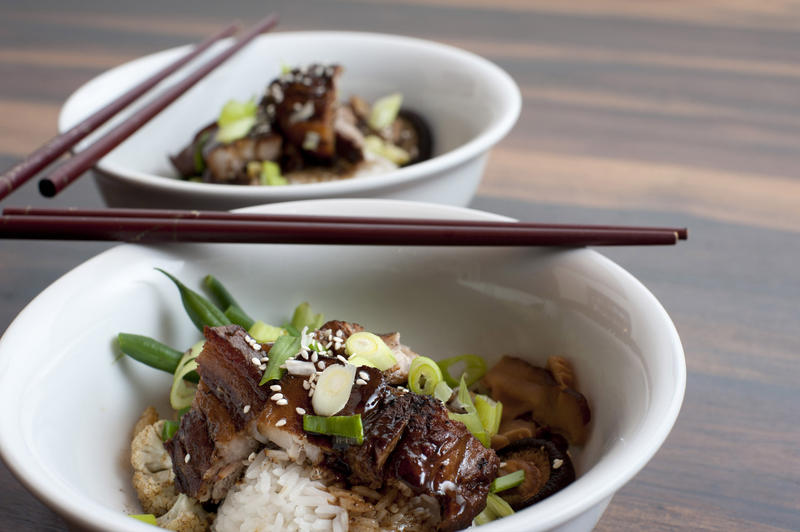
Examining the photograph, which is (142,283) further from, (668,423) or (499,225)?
(668,423)

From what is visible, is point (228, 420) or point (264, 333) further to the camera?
point (264, 333)

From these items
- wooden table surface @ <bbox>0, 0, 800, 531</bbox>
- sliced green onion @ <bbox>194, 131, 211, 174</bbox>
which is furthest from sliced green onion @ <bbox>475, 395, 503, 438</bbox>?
sliced green onion @ <bbox>194, 131, 211, 174</bbox>

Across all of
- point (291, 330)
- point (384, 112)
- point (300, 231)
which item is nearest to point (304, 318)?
point (291, 330)

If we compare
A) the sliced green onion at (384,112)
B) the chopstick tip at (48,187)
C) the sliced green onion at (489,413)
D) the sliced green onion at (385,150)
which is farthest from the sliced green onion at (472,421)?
the sliced green onion at (384,112)

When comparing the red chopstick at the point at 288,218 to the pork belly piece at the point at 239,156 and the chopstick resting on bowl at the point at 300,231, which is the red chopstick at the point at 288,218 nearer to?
the chopstick resting on bowl at the point at 300,231

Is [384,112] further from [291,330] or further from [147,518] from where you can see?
[147,518]

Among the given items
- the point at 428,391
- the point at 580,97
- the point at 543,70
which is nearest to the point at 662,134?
the point at 580,97
